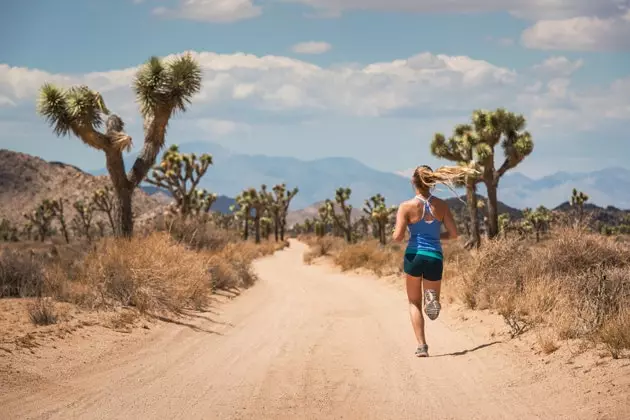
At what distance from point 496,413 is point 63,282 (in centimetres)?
803

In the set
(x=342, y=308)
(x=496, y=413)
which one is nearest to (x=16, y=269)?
(x=342, y=308)

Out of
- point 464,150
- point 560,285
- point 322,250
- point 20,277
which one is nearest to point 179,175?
point 322,250

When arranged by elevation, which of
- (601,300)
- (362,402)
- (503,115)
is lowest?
(362,402)

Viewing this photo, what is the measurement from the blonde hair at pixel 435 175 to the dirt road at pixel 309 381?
6.60ft

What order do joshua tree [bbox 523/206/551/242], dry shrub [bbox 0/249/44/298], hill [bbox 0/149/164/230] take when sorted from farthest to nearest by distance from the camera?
A: 1. hill [bbox 0/149/164/230]
2. joshua tree [bbox 523/206/551/242]
3. dry shrub [bbox 0/249/44/298]

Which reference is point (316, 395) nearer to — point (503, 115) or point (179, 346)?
point (179, 346)

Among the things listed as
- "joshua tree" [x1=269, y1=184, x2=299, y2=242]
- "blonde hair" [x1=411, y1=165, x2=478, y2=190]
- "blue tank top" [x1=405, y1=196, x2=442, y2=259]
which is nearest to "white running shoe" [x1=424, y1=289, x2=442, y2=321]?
"blue tank top" [x1=405, y1=196, x2=442, y2=259]

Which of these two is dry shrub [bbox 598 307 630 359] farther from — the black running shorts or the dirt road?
the black running shorts

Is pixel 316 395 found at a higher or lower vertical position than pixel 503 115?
lower

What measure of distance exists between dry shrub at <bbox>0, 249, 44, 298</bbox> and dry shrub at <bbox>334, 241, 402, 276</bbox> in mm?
10694

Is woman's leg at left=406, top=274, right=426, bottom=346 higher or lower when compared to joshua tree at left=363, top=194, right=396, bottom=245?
lower

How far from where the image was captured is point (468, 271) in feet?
40.5

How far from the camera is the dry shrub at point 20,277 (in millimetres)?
12378

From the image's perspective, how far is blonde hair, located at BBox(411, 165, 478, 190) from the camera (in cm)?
823
